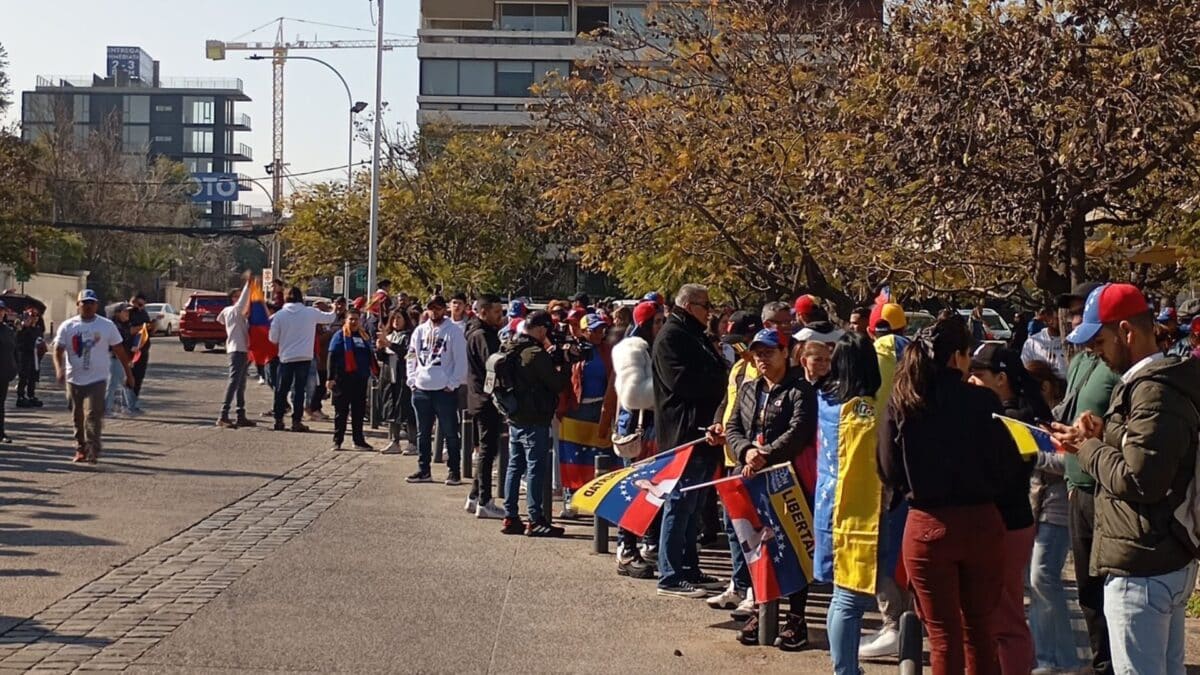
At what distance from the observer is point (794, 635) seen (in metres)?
8.14

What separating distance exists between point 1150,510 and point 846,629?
78.2 inches

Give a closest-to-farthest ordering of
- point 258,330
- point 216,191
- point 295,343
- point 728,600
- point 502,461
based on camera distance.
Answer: point 728,600 → point 502,461 → point 295,343 → point 258,330 → point 216,191

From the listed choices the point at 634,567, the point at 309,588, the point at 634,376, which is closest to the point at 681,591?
the point at 634,567

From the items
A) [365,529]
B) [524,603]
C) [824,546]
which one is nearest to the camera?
[824,546]

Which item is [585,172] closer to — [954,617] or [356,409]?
[356,409]

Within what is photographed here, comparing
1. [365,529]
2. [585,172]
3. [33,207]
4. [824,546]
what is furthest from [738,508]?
[33,207]

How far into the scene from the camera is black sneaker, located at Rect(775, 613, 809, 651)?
812 centimetres

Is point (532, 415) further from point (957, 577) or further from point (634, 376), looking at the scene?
point (957, 577)

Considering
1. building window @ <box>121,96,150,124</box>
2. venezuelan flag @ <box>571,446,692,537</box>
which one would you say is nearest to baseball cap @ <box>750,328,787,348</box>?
venezuelan flag @ <box>571,446,692,537</box>

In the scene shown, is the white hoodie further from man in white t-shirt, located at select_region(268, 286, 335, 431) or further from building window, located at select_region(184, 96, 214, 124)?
building window, located at select_region(184, 96, 214, 124)

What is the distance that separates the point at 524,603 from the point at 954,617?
11.8 feet

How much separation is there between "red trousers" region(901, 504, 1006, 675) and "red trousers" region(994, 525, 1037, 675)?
0.37m

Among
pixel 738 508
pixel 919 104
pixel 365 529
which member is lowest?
pixel 365 529

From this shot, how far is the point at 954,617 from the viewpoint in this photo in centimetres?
608
